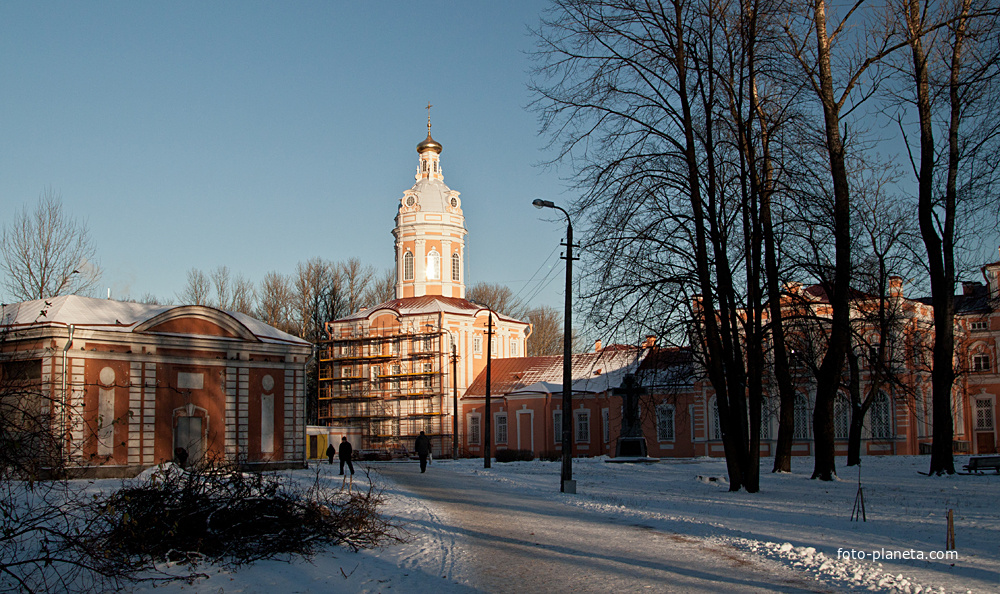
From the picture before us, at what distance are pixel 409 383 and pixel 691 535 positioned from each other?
149 feet

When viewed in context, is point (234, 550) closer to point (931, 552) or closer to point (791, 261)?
point (931, 552)

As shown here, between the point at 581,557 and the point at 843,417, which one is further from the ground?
the point at 581,557

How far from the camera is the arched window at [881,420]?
41938 millimetres

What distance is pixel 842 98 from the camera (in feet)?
65.6

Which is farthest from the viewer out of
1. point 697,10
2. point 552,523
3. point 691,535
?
point 697,10

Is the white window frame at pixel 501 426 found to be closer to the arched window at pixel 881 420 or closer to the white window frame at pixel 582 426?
the white window frame at pixel 582 426

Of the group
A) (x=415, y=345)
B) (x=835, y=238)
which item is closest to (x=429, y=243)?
(x=415, y=345)

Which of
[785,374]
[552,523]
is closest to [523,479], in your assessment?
[785,374]

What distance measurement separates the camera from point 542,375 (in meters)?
54.4

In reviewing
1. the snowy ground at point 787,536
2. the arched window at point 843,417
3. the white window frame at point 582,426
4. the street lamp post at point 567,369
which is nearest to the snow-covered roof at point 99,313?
the snowy ground at point 787,536

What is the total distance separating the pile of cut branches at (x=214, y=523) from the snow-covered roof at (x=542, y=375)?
40.5m

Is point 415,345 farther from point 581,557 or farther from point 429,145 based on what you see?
point 581,557

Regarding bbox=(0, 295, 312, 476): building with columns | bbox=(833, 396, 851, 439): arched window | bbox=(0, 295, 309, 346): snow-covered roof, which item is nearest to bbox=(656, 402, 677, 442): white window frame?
bbox=(833, 396, 851, 439): arched window

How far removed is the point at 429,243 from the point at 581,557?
164 feet
